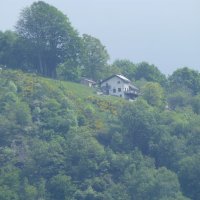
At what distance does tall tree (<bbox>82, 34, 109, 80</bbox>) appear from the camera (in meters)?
103

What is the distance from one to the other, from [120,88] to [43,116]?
50.5 ft

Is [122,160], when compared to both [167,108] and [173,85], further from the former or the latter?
[173,85]

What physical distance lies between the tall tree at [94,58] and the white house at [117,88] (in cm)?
266

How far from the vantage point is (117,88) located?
100250 millimetres

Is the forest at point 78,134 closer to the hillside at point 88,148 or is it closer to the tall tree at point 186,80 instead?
the hillside at point 88,148

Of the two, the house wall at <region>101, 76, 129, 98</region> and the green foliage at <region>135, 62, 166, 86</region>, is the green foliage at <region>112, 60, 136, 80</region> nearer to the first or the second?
the green foliage at <region>135, 62, 166, 86</region>

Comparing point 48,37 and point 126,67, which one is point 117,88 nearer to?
point 48,37

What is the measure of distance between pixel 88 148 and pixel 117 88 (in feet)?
60.1

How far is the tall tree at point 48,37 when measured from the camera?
101250mm

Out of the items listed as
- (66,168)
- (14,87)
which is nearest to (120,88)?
(14,87)

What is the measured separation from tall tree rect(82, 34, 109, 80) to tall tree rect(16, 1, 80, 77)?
1.07 meters

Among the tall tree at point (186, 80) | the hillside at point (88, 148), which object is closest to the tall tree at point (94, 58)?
the tall tree at point (186, 80)

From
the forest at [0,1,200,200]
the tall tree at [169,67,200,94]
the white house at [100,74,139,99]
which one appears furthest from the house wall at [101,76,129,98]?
the tall tree at [169,67,200,94]

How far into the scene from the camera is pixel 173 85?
104562 mm
